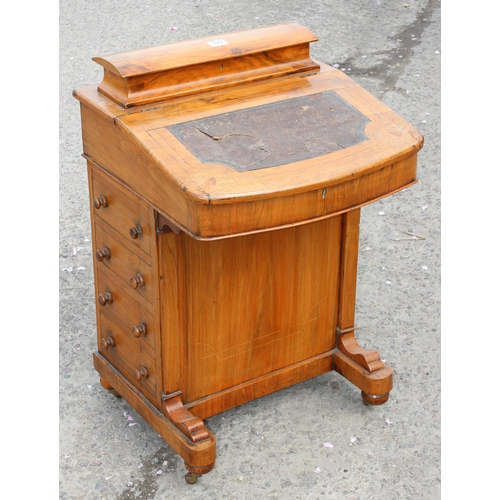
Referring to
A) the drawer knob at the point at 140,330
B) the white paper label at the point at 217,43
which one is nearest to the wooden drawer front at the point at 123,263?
the drawer knob at the point at 140,330

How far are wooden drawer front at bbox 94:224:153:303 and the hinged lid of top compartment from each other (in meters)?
0.47

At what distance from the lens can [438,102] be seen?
5082 mm

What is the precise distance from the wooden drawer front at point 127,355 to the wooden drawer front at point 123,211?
0.35m

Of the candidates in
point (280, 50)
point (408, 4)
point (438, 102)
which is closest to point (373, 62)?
point (438, 102)

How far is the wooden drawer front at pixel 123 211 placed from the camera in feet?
8.63

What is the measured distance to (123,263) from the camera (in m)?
2.83

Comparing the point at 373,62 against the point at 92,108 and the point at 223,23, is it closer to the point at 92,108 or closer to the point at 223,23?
the point at 223,23

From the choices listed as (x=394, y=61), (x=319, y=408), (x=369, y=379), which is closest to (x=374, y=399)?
(x=369, y=379)

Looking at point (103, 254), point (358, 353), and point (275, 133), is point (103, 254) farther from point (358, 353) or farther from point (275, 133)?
point (358, 353)

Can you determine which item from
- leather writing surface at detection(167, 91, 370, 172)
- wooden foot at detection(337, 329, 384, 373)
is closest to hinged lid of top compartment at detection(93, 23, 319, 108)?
leather writing surface at detection(167, 91, 370, 172)

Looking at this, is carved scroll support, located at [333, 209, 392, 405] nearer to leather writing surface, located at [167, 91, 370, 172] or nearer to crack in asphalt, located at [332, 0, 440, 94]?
leather writing surface, located at [167, 91, 370, 172]

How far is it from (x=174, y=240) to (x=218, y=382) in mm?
550

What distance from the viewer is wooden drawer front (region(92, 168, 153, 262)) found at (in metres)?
2.63

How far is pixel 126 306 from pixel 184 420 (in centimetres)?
40
